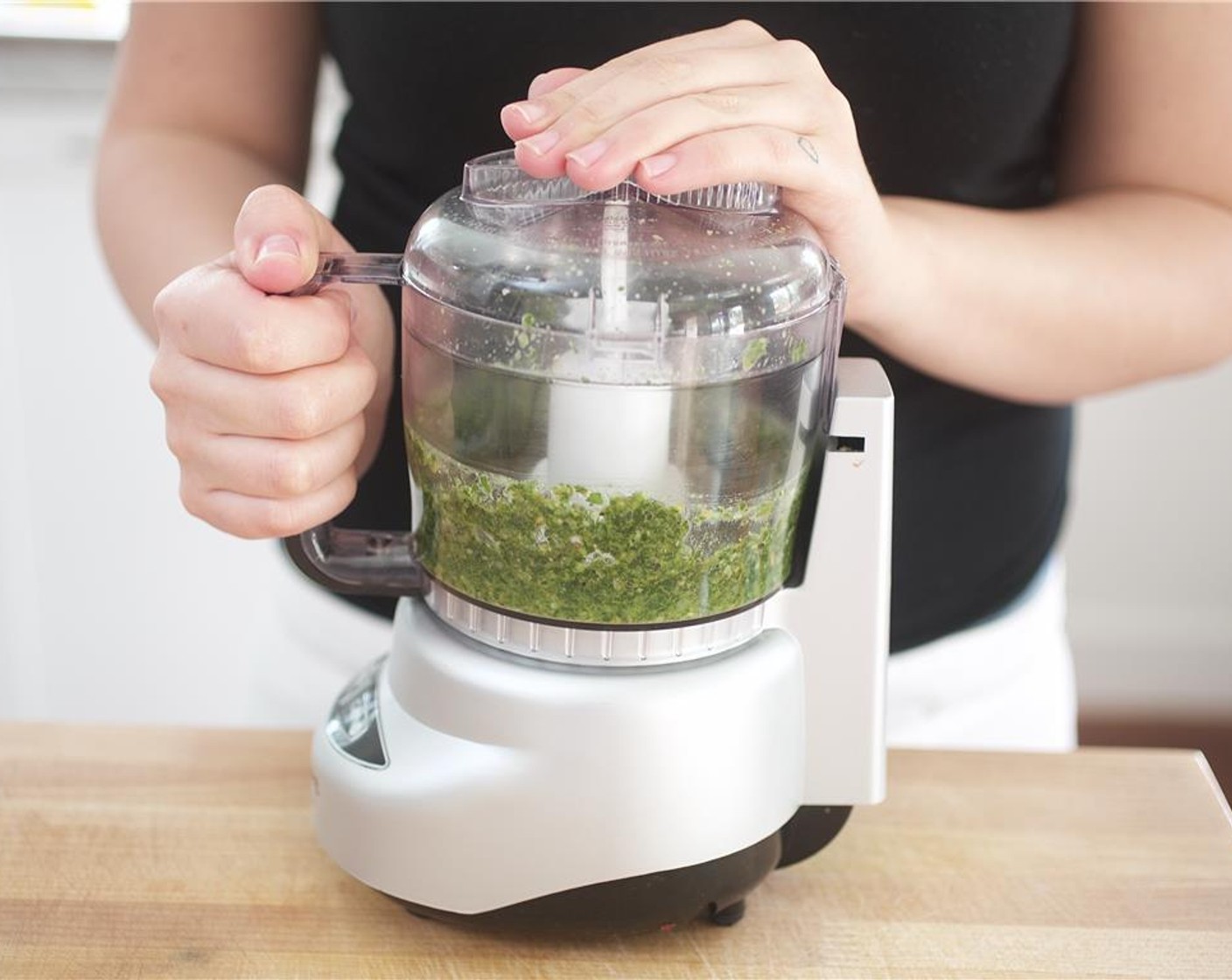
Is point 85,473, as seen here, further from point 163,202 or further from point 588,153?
point 588,153

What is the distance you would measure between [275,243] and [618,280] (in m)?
0.14

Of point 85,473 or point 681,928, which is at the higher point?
point 681,928

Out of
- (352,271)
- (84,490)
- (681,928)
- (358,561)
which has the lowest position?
(84,490)

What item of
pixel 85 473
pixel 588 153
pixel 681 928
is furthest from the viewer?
pixel 85 473

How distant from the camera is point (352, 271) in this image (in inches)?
24.6

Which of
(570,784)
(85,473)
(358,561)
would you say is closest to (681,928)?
(570,784)

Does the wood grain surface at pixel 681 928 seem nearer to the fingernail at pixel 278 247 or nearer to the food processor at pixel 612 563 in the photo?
the food processor at pixel 612 563

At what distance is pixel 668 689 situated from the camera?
623mm

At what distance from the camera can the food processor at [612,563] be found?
59cm

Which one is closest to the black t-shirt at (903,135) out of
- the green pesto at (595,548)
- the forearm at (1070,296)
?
the forearm at (1070,296)

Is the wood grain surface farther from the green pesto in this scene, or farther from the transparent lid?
the transparent lid

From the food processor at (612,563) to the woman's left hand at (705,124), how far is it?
27 mm

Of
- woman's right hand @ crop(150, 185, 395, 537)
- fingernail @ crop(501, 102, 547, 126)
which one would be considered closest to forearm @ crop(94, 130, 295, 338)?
woman's right hand @ crop(150, 185, 395, 537)

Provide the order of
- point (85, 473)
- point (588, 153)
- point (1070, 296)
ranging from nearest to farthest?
point (588, 153)
point (1070, 296)
point (85, 473)
